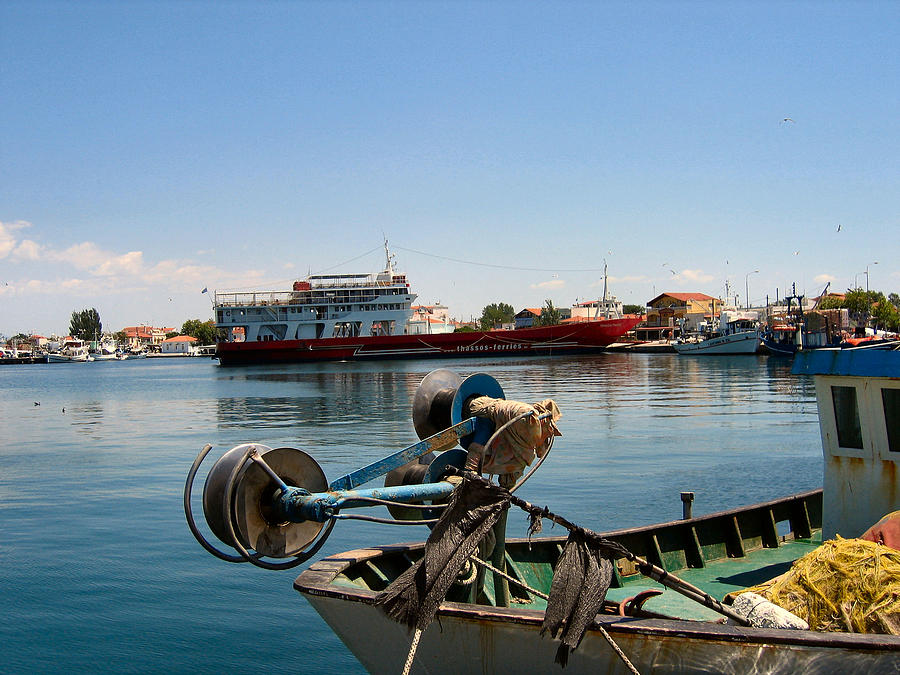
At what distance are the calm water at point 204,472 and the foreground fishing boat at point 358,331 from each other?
38.0m

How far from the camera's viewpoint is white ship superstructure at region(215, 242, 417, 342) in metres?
93.1

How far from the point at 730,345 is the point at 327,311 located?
4804cm

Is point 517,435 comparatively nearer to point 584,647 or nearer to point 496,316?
point 584,647

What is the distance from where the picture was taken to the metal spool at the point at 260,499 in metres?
5.83

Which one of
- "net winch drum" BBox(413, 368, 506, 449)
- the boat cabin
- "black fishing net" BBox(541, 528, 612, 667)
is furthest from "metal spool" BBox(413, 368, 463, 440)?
the boat cabin

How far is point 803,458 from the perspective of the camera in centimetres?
2255

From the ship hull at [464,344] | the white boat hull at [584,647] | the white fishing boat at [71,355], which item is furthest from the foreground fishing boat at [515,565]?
the white fishing boat at [71,355]

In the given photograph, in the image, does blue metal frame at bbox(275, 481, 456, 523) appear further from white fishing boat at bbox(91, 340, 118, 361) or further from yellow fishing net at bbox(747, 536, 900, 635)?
white fishing boat at bbox(91, 340, 118, 361)

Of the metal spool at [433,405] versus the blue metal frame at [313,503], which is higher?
the metal spool at [433,405]

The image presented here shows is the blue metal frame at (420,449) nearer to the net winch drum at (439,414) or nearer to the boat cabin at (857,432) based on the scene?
the net winch drum at (439,414)

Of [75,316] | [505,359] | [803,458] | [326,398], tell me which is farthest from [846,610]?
[75,316]

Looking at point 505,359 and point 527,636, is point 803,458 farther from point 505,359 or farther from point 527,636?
point 505,359

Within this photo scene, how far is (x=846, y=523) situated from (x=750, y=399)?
1280 inches

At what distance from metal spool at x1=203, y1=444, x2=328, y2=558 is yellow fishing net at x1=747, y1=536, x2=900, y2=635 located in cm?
381
